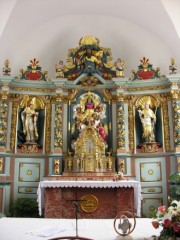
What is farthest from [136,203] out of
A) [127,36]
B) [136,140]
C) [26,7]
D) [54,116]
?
[26,7]

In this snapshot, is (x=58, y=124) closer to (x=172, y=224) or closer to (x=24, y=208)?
(x=24, y=208)

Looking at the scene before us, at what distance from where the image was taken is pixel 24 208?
9.88 m

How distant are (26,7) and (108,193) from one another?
26.1 feet

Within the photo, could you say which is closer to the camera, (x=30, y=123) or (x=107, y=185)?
(x=107, y=185)

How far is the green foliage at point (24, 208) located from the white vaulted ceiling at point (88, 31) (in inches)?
215

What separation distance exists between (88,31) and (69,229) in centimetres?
1063

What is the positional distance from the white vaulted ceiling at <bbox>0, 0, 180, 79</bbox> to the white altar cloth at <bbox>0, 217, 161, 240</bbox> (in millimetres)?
8940

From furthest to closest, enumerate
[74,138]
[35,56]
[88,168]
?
1. [35,56]
2. [74,138]
3. [88,168]

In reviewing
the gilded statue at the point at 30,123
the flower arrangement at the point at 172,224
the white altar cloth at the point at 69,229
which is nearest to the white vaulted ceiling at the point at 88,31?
the gilded statue at the point at 30,123

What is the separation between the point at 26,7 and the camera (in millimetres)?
11492

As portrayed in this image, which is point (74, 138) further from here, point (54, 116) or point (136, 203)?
point (136, 203)

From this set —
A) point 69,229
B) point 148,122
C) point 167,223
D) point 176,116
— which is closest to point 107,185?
point 148,122

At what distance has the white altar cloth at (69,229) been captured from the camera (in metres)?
3.50

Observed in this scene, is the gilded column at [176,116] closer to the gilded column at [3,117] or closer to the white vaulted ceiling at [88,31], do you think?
the white vaulted ceiling at [88,31]
